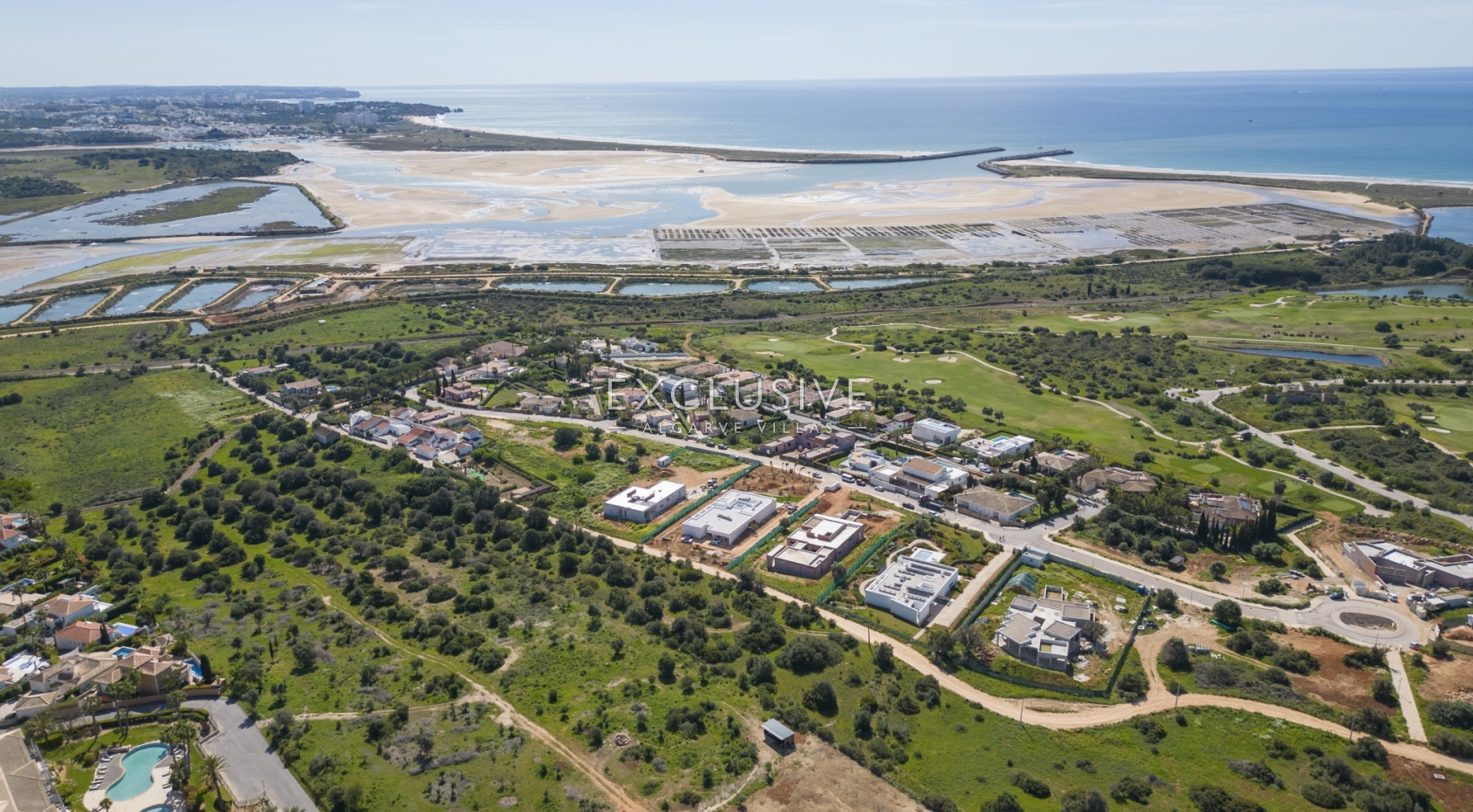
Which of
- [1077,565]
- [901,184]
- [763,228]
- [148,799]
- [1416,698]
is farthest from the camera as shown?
[901,184]

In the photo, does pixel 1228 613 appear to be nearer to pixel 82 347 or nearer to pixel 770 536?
pixel 770 536

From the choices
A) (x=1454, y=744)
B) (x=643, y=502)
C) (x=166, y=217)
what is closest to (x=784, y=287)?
(x=643, y=502)

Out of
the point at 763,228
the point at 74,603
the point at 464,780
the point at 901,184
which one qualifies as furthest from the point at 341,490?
the point at 901,184

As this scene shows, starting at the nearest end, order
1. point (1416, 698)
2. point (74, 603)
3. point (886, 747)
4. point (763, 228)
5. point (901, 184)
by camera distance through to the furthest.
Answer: point (886, 747) < point (1416, 698) < point (74, 603) < point (763, 228) < point (901, 184)

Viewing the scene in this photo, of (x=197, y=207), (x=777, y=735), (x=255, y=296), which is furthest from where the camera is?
(x=197, y=207)

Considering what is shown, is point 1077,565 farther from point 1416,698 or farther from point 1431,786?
point 1431,786

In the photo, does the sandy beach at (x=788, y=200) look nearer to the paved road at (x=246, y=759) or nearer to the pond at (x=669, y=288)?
the pond at (x=669, y=288)

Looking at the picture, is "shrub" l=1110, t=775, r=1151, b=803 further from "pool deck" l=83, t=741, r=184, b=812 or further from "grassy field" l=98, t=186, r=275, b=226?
"grassy field" l=98, t=186, r=275, b=226
